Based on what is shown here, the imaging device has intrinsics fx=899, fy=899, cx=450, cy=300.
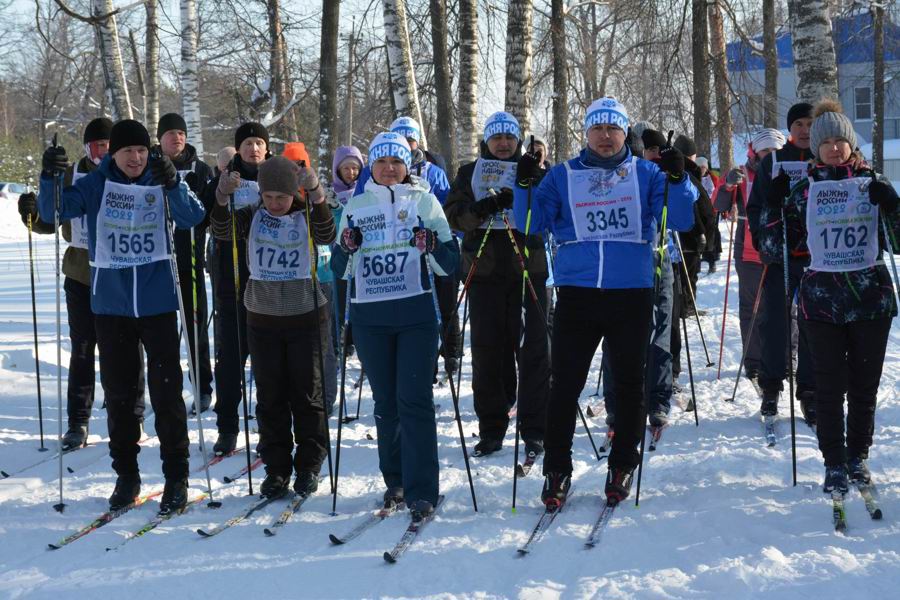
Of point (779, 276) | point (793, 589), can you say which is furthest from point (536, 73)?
point (793, 589)

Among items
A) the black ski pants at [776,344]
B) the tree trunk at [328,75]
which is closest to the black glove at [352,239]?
the black ski pants at [776,344]

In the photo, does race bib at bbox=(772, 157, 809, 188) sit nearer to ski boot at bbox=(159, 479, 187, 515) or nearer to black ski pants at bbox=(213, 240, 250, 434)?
black ski pants at bbox=(213, 240, 250, 434)

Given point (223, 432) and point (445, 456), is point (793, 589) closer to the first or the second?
point (445, 456)

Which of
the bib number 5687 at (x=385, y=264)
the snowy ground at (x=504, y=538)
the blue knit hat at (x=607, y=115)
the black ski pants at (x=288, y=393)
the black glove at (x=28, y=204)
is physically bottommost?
the snowy ground at (x=504, y=538)

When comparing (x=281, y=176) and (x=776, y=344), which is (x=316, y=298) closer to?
(x=281, y=176)

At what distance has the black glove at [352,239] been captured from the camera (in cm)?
466

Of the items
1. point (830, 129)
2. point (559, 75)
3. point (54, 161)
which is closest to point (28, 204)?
point (54, 161)

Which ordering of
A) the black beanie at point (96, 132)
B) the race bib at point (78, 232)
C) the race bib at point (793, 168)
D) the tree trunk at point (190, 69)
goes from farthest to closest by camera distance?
the tree trunk at point (190, 69) → the race bib at point (78, 232) → the black beanie at point (96, 132) → the race bib at point (793, 168)

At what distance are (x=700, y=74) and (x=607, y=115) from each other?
35.1 feet

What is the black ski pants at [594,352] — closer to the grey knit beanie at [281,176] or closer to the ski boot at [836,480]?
the ski boot at [836,480]

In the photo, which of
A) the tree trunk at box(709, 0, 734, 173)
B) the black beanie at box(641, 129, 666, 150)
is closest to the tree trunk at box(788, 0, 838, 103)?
the black beanie at box(641, 129, 666, 150)

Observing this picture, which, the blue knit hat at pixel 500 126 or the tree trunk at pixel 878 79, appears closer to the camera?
the blue knit hat at pixel 500 126

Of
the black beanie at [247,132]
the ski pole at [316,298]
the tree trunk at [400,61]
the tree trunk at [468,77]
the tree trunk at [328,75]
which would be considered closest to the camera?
the ski pole at [316,298]

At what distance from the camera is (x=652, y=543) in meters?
4.19
